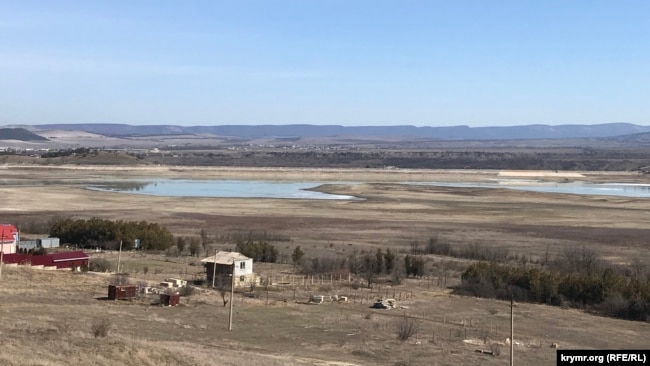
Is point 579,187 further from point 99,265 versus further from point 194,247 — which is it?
point 99,265

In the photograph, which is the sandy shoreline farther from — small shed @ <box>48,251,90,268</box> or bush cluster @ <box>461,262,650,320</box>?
bush cluster @ <box>461,262,650,320</box>

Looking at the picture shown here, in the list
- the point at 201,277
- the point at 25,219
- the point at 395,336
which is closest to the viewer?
the point at 395,336

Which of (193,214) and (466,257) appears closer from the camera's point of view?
(466,257)

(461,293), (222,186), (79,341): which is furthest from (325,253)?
(222,186)

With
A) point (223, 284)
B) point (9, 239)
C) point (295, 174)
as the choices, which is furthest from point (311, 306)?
point (295, 174)

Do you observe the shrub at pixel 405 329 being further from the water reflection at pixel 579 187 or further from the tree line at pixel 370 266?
the water reflection at pixel 579 187

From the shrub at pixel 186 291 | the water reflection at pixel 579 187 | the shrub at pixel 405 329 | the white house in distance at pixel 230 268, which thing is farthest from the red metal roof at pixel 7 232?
the water reflection at pixel 579 187

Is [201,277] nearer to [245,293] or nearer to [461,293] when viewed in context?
[245,293]
